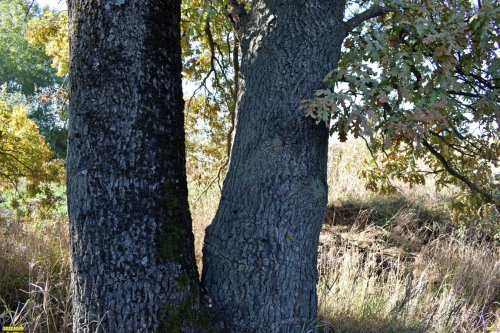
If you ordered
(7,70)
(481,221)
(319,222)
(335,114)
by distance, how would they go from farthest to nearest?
(7,70), (481,221), (319,222), (335,114)

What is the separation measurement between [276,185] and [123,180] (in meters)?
0.92

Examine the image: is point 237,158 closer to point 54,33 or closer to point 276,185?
point 276,185

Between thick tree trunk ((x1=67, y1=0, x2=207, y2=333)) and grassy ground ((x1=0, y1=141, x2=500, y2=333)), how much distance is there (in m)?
0.58

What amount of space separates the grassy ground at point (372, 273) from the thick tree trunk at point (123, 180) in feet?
1.91

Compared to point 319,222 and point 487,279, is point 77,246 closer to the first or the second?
point 319,222

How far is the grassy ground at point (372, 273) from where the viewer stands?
11.7 ft

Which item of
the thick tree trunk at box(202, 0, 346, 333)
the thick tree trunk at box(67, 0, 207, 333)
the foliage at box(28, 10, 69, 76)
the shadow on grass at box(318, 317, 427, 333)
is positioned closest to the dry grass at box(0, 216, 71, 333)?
the thick tree trunk at box(67, 0, 207, 333)

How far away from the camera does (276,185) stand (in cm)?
289

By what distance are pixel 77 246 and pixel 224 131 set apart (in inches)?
170

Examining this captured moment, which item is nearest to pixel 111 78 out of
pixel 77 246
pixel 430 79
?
pixel 77 246

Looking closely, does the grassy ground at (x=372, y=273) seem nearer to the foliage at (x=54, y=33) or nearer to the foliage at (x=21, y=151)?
the foliage at (x=21, y=151)

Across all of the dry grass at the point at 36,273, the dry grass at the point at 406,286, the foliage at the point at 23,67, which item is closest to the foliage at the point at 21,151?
the dry grass at the point at 36,273

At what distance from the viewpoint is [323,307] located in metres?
3.95

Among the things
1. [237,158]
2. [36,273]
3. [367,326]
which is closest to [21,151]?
[36,273]
